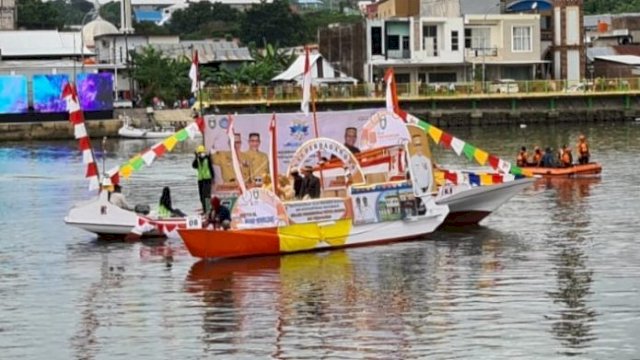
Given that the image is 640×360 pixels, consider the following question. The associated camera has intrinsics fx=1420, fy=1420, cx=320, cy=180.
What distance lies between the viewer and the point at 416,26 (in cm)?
11050

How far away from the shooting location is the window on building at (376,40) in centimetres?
11094

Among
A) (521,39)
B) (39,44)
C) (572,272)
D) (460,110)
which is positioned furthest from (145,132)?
(572,272)

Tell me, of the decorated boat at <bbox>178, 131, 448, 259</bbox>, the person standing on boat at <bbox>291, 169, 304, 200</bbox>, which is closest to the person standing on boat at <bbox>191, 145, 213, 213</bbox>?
the decorated boat at <bbox>178, 131, 448, 259</bbox>

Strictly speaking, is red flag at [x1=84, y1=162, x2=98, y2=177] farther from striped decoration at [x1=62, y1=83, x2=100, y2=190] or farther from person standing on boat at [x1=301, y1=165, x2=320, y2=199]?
person standing on boat at [x1=301, y1=165, x2=320, y2=199]

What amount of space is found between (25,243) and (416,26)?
7436cm

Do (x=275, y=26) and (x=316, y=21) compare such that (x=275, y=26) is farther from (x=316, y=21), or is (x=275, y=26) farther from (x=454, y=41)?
(x=454, y=41)

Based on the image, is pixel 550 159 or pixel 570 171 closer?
pixel 570 171

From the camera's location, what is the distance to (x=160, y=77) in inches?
4459

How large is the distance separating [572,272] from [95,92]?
2951 inches

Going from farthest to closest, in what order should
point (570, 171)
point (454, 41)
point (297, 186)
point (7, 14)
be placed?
1. point (7, 14)
2. point (454, 41)
3. point (570, 171)
4. point (297, 186)

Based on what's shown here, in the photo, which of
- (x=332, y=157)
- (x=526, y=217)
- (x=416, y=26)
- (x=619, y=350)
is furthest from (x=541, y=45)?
(x=619, y=350)

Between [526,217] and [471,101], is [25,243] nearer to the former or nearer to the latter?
[526,217]

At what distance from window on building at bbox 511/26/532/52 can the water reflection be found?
206 feet

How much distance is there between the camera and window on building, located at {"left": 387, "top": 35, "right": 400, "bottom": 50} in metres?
111
